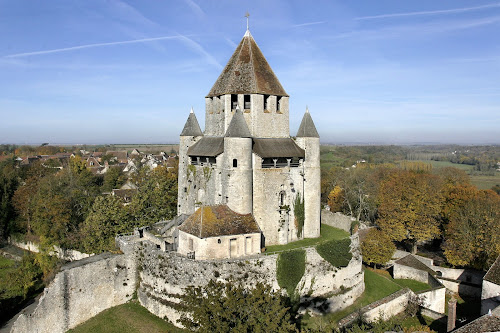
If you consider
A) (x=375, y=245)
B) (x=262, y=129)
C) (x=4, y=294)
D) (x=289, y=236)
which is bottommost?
(x=4, y=294)

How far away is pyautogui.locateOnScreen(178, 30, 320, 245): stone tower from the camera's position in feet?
84.6

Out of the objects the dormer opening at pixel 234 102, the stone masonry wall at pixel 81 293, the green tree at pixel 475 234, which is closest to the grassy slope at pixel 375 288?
the green tree at pixel 475 234

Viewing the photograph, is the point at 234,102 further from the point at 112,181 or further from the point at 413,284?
the point at 112,181

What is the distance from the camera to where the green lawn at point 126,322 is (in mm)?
21750

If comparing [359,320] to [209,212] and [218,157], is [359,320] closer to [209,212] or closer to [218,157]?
[209,212]

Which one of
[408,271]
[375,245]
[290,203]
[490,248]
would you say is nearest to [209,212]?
[290,203]

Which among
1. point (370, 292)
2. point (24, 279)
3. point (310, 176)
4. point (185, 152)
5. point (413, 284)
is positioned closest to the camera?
point (370, 292)

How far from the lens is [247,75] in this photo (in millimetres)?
27828

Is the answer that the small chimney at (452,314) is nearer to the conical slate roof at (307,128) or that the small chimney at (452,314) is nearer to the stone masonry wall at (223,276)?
the stone masonry wall at (223,276)

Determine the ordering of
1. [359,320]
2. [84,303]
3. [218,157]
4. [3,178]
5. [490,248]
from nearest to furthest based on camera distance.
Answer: [359,320] < [84,303] < [218,157] < [490,248] < [3,178]

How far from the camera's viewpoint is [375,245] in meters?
32.0

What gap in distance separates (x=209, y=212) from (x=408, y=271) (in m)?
19.3

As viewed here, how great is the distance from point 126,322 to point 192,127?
16122mm

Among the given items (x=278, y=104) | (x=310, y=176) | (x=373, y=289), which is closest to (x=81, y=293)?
(x=310, y=176)
